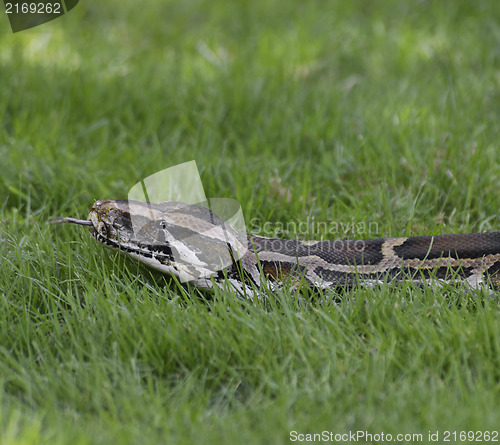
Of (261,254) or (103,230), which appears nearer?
(103,230)

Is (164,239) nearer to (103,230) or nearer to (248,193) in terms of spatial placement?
(103,230)

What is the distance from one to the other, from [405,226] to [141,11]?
6640 millimetres

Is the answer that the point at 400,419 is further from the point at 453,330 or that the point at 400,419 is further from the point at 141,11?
the point at 141,11

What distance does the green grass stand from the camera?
357 cm

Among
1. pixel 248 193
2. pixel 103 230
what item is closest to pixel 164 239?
pixel 103 230

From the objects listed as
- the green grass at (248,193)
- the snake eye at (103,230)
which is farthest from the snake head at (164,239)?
the green grass at (248,193)

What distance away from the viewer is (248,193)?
623cm

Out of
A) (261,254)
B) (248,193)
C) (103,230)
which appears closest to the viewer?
(103,230)

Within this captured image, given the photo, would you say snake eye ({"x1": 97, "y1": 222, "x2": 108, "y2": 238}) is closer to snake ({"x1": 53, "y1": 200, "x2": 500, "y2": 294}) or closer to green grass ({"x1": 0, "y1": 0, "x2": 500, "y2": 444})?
snake ({"x1": 53, "y1": 200, "x2": 500, "y2": 294})

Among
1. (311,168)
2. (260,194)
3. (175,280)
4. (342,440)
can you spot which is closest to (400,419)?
(342,440)

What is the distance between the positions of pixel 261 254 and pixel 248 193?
1374 millimetres

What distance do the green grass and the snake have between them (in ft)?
0.78

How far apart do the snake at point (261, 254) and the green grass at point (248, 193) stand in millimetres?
237

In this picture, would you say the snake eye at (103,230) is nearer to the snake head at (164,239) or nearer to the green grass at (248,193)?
the snake head at (164,239)
